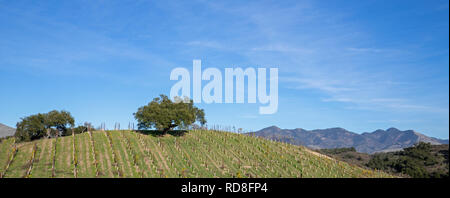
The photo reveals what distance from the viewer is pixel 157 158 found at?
5544 cm

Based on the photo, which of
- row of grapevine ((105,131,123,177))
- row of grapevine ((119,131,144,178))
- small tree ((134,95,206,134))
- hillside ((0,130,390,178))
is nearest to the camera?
hillside ((0,130,390,178))

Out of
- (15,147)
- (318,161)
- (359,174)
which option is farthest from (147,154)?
(359,174)

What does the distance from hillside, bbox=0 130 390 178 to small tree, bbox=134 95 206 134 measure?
9.56 ft

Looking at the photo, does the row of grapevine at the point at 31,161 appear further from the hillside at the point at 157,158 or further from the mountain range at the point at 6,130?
the mountain range at the point at 6,130

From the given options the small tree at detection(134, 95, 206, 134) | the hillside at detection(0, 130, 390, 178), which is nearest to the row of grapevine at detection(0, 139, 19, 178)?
the hillside at detection(0, 130, 390, 178)

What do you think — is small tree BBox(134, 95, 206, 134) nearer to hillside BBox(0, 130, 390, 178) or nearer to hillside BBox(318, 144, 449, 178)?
hillside BBox(0, 130, 390, 178)

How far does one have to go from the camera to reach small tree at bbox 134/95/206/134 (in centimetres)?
6519

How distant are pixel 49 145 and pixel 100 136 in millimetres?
9765

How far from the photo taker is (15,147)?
49.6 metres

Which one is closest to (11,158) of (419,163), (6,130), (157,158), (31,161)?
(31,161)

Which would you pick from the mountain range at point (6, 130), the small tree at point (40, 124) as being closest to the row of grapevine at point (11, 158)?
the small tree at point (40, 124)

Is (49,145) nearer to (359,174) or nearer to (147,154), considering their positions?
(147,154)

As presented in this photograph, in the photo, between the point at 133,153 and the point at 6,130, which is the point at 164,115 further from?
the point at 6,130

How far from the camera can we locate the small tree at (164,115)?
65188 millimetres
